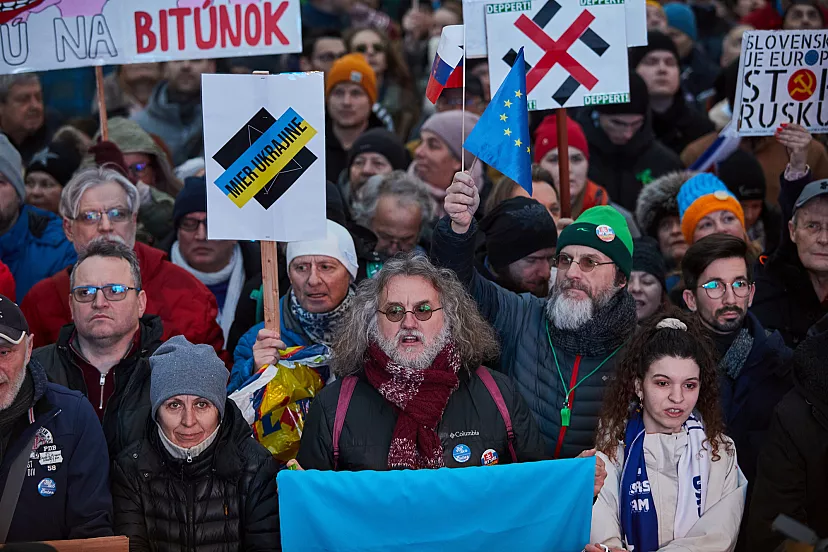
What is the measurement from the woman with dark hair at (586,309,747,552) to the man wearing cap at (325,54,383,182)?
4.40 m

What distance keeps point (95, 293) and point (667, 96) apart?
18.7 feet

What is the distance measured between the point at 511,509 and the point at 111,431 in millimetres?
1747

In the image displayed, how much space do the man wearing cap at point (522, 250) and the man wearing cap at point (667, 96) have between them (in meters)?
3.65

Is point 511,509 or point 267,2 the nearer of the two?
point 511,509

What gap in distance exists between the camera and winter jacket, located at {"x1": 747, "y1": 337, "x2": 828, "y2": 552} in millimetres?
4750

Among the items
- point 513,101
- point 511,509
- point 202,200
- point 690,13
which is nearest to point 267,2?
point 202,200

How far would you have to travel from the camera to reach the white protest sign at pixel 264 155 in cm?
530

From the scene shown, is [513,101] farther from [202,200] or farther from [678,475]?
[202,200]

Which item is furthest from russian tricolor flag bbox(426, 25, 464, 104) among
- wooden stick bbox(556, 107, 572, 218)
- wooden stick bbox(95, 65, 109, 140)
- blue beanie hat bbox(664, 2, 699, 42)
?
blue beanie hat bbox(664, 2, 699, 42)

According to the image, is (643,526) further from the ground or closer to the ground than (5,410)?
closer to the ground

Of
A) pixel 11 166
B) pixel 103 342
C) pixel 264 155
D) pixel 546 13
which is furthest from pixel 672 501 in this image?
pixel 11 166

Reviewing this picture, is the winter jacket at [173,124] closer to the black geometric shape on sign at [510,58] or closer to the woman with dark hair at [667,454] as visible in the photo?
the black geometric shape on sign at [510,58]

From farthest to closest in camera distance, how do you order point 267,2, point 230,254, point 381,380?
point 230,254, point 267,2, point 381,380

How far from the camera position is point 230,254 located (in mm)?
7055
